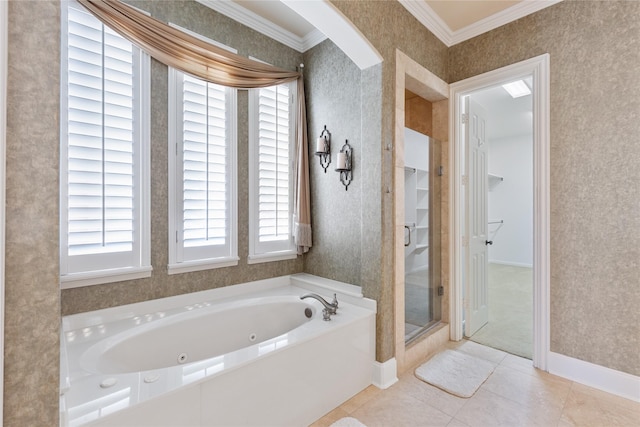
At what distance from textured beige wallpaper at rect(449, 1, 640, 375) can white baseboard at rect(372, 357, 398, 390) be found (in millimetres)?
1248

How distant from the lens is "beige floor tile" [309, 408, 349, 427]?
1722 millimetres

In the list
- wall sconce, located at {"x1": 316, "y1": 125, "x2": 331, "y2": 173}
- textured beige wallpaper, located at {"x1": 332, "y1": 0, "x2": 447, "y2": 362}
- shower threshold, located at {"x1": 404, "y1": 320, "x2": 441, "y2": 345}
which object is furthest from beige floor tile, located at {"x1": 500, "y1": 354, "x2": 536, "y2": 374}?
wall sconce, located at {"x1": 316, "y1": 125, "x2": 331, "y2": 173}

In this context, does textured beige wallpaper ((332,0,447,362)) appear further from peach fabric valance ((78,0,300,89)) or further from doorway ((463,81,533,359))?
doorway ((463,81,533,359))

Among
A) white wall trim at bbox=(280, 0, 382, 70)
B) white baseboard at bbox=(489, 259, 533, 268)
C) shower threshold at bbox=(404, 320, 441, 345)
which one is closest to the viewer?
white wall trim at bbox=(280, 0, 382, 70)

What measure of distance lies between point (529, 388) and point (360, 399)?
1190 mm

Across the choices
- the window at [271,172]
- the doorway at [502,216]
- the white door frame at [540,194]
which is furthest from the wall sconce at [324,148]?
the white door frame at [540,194]

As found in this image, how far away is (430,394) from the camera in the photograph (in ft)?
6.58

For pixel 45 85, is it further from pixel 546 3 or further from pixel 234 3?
pixel 546 3

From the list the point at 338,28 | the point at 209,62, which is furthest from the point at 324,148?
→ the point at 209,62

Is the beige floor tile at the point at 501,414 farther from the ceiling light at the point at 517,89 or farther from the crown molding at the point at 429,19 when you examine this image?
the ceiling light at the point at 517,89

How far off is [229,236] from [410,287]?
61.0 inches

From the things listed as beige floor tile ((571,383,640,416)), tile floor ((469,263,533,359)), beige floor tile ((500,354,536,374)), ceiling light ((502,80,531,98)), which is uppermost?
ceiling light ((502,80,531,98))

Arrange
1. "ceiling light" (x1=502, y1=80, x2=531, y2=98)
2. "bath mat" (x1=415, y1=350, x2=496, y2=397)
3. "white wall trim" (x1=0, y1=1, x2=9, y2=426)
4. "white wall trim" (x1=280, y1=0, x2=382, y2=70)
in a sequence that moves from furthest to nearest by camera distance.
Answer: "ceiling light" (x1=502, y1=80, x2=531, y2=98)
"bath mat" (x1=415, y1=350, x2=496, y2=397)
"white wall trim" (x1=280, y1=0, x2=382, y2=70)
"white wall trim" (x1=0, y1=1, x2=9, y2=426)

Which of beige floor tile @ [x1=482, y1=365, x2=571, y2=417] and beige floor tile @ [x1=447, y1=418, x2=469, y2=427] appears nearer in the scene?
beige floor tile @ [x1=447, y1=418, x2=469, y2=427]
